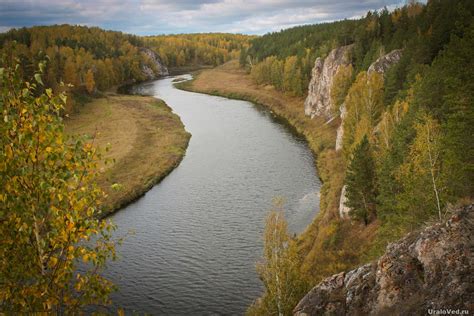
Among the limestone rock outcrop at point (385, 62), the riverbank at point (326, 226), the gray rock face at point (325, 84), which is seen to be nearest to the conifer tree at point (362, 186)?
Answer: the riverbank at point (326, 226)

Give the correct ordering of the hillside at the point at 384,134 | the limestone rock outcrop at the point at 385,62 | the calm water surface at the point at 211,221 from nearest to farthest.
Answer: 1. the hillside at the point at 384,134
2. the calm water surface at the point at 211,221
3. the limestone rock outcrop at the point at 385,62

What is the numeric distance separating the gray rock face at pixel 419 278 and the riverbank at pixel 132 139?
2953cm

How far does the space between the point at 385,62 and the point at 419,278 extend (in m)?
66.6

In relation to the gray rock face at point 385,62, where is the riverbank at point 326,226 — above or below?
below

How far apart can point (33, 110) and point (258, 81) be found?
6176 inches

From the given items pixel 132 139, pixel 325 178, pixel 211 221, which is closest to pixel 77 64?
pixel 132 139

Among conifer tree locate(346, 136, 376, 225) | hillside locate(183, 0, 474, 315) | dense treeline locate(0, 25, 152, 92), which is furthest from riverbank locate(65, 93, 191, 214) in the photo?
hillside locate(183, 0, 474, 315)

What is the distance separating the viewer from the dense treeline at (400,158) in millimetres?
28906

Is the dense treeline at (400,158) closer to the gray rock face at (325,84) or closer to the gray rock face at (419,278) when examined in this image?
the gray rock face at (419,278)

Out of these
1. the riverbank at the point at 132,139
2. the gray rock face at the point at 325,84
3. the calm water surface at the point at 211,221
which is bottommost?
the calm water surface at the point at 211,221

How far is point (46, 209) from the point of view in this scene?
28.0 feet

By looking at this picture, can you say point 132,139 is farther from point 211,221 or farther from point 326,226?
point 326,226

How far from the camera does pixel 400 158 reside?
37.0 m

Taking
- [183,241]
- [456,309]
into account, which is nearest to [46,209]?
[456,309]
